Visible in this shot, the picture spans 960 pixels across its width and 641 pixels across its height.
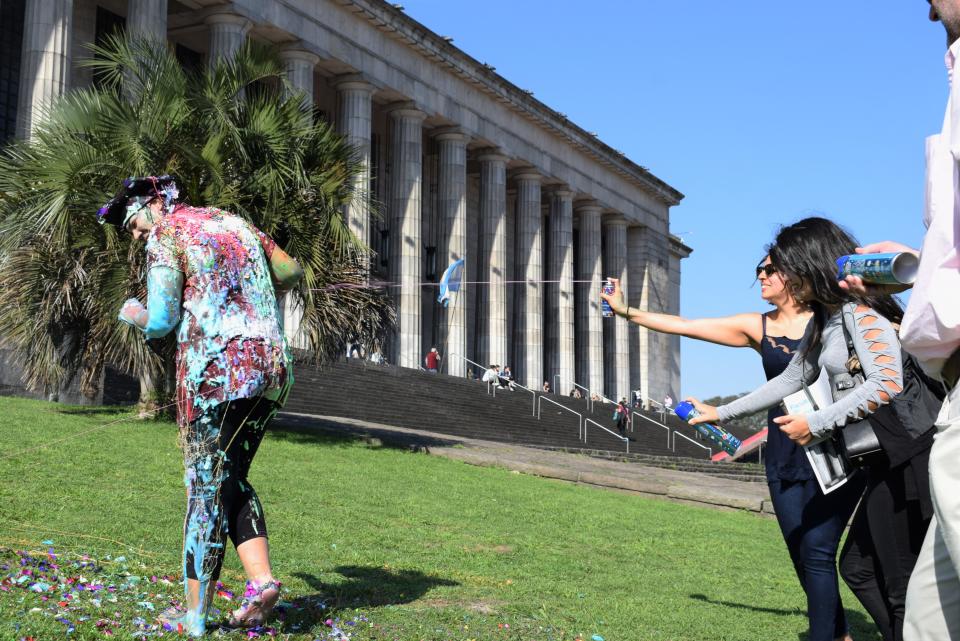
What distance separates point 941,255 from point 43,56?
27.5 metres

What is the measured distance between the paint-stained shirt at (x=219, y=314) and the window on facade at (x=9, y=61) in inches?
1108

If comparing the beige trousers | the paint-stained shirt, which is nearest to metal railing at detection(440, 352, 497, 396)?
the paint-stained shirt

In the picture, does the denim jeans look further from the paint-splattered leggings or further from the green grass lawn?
the paint-splattered leggings

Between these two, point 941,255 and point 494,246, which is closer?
point 941,255

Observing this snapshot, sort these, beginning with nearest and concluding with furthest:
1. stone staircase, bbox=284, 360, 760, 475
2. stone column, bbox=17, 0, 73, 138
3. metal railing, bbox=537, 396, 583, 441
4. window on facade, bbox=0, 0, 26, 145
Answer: stone staircase, bbox=284, 360, 760, 475, stone column, bbox=17, 0, 73, 138, window on facade, bbox=0, 0, 26, 145, metal railing, bbox=537, 396, 583, 441

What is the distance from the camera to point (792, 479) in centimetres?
493

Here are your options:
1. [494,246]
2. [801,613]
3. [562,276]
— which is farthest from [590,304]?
[801,613]

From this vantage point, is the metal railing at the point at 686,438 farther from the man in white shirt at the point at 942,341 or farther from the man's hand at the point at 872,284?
the man in white shirt at the point at 942,341

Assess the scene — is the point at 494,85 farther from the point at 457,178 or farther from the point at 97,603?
the point at 97,603

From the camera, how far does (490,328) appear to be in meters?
47.1

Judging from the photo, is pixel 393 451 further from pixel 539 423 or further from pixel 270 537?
pixel 539 423

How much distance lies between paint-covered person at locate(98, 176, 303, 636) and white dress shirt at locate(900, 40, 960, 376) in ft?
8.82

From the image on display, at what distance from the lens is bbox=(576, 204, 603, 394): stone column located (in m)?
53.7

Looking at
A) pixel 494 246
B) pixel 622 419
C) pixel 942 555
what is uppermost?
pixel 494 246
